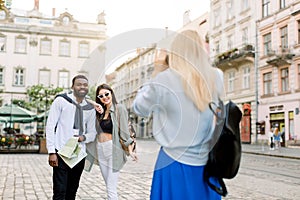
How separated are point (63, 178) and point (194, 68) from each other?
2.67 m

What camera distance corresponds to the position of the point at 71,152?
4363 mm

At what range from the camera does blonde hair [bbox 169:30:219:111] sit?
233 cm

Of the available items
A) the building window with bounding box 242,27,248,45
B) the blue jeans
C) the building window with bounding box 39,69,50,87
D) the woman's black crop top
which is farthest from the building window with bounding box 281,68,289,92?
the blue jeans

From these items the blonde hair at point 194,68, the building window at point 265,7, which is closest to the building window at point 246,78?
the building window at point 265,7

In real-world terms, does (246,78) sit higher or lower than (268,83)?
higher

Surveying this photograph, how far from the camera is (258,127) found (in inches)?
1275

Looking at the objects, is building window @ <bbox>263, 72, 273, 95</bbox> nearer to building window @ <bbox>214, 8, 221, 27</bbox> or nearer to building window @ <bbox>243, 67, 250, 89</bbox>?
building window @ <bbox>243, 67, 250, 89</bbox>

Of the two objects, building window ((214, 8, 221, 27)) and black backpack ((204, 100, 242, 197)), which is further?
building window ((214, 8, 221, 27))

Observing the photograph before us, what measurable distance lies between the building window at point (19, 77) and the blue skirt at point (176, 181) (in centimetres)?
4650

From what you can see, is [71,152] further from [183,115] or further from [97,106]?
[183,115]

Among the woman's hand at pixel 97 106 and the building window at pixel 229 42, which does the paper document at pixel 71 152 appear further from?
the building window at pixel 229 42

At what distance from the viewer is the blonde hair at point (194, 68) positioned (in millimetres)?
2330

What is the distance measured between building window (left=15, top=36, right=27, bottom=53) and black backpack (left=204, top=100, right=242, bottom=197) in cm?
4634

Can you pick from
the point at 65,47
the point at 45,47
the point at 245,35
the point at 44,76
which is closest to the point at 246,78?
the point at 245,35
